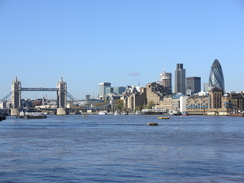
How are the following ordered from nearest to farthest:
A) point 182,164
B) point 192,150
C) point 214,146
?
point 182,164 < point 192,150 < point 214,146

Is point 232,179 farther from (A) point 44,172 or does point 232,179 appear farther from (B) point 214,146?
(B) point 214,146

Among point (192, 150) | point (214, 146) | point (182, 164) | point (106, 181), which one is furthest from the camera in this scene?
point (214, 146)

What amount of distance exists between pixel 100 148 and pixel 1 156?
920cm

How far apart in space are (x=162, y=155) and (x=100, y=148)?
7268 mm

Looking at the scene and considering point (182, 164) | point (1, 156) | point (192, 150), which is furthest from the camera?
point (192, 150)

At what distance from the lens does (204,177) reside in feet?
78.6

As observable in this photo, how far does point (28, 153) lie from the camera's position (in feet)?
113

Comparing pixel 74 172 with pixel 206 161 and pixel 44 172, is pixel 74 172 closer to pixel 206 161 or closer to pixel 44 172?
pixel 44 172

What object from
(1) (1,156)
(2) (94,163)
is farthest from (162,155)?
(1) (1,156)

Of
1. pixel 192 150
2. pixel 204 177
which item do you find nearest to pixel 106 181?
pixel 204 177

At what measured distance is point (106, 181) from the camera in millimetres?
23125

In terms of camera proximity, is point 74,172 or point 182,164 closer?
point 74,172

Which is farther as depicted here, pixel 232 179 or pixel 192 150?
pixel 192 150

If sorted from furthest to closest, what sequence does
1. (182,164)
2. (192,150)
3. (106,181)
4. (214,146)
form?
1. (214,146)
2. (192,150)
3. (182,164)
4. (106,181)
